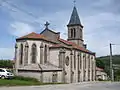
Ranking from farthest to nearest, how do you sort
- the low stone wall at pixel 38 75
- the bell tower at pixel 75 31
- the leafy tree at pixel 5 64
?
the bell tower at pixel 75 31 → the leafy tree at pixel 5 64 → the low stone wall at pixel 38 75

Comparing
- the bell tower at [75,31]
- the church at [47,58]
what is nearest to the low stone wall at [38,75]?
the church at [47,58]

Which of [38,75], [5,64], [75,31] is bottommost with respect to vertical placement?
[38,75]

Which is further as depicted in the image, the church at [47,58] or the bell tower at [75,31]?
the bell tower at [75,31]

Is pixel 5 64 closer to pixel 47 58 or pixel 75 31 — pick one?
pixel 47 58

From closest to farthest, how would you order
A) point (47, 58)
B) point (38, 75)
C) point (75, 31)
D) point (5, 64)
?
point (38, 75), point (47, 58), point (5, 64), point (75, 31)

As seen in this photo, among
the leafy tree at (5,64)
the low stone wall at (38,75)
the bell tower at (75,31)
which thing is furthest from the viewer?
the bell tower at (75,31)

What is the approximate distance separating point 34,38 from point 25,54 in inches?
161

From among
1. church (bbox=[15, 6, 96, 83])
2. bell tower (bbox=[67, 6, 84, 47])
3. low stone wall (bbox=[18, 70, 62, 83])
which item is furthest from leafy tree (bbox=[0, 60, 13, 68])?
low stone wall (bbox=[18, 70, 62, 83])

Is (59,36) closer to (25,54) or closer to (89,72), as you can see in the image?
(25,54)

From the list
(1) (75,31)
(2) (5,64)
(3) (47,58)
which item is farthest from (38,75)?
(1) (75,31)

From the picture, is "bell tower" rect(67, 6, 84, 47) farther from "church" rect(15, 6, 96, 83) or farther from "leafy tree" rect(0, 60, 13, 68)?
"leafy tree" rect(0, 60, 13, 68)

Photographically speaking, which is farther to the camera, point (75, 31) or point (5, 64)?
point (75, 31)

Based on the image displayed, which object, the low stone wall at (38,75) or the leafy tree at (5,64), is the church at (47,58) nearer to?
the low stone wall at (38,75)

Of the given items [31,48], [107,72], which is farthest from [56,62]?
[107,72]
